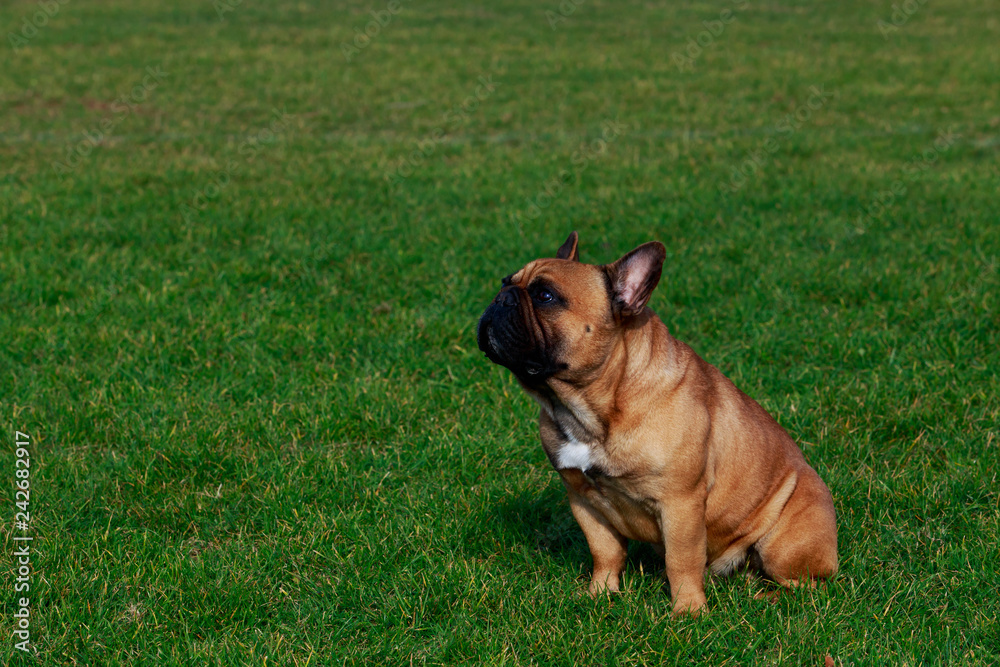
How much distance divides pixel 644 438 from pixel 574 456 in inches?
11.2

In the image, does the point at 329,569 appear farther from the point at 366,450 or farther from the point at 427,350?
the point at 427,350

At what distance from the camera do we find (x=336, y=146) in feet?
40.4

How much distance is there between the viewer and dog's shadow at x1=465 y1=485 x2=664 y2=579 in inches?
169

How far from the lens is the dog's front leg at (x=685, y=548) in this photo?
144 inches

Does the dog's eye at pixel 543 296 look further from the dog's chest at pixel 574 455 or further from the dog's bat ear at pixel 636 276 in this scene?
the dog's chest at pixel 574 455

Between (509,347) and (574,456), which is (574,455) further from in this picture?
(509,347)

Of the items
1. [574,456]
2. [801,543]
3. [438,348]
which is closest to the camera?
[574,456]

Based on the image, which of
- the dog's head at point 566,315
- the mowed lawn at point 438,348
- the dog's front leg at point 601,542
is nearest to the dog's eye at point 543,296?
the dog's head at point 566,315

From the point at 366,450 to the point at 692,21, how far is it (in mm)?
18659

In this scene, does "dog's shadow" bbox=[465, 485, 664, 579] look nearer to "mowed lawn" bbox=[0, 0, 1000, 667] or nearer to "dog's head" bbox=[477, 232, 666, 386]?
"mowed lawn" bbox=[0, 0, 1000, 667]

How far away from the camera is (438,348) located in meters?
6.43

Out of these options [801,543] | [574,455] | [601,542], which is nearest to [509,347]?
[574,455]

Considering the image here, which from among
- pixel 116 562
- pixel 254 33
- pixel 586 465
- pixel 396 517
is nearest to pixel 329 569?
pixel 396 517

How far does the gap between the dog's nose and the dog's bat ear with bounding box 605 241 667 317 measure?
1.23 ft
